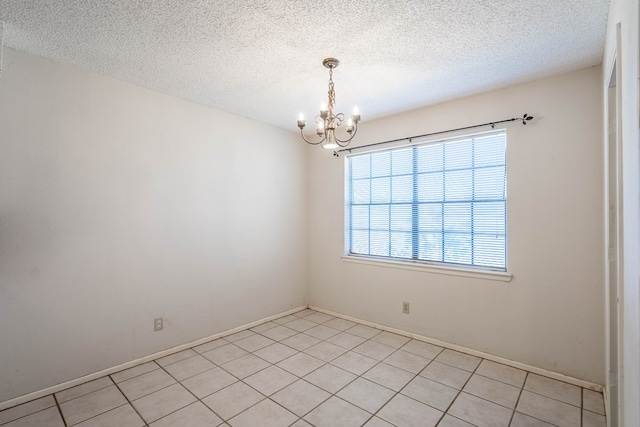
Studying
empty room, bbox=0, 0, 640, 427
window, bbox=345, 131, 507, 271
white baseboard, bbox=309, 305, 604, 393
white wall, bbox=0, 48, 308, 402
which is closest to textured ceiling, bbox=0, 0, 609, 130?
empty room, bbox=0, 0, 640, 427

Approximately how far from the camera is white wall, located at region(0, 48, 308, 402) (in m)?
2.29

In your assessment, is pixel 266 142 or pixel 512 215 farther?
pixel 266 142

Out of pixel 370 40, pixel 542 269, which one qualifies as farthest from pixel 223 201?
pixel 542 269

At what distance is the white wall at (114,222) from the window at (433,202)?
1347mm

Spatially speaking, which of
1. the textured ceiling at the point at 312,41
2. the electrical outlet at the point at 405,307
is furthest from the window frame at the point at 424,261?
the textured ceiling at the point at 312,41

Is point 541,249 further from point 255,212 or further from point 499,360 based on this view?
point 255,212

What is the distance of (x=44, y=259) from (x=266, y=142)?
8.46 ft

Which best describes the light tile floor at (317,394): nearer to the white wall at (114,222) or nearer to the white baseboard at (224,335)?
the white baseboard at (224,335)

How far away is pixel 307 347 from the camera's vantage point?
10.6 ft

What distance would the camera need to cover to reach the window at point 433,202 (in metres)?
3.06

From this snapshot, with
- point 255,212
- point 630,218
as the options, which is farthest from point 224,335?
point 630,218

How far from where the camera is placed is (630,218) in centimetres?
107

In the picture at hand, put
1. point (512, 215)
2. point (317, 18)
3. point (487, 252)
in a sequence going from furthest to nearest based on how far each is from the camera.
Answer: point (487, 252) < point (512, 215) < point (317, 18)

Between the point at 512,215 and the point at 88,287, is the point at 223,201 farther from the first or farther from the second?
the point at 512,215
